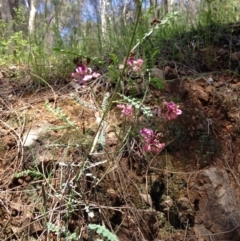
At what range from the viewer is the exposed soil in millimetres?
1629

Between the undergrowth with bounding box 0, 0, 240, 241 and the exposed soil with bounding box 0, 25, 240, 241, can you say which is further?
the exposed soil with bounding box 0, 25, 240, 241

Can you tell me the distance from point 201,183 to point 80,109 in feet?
2.57

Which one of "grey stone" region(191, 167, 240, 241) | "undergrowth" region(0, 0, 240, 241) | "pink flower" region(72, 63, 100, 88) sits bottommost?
"grey stone" region(191, 167, 240, 241)

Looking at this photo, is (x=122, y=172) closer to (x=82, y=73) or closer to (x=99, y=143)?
(x=99, y=143)

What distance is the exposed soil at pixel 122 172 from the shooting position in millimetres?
1629

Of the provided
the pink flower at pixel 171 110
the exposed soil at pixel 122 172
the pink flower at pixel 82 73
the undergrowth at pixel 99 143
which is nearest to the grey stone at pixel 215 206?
the exposed soil at pixel 122 172

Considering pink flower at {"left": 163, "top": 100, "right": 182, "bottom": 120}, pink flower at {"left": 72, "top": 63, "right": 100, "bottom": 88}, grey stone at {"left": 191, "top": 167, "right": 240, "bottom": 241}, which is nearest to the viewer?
pink flower at {"left": 72, "top": 63, "right": 100, "bottom": 88}

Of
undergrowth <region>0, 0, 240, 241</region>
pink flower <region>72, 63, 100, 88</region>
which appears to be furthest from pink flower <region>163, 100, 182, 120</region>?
pink flower <region>72, 63, 100, 88</region>

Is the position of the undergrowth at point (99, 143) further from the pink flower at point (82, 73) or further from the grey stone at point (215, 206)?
the grey stone at point (215, 206)

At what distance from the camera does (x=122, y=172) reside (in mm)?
1816

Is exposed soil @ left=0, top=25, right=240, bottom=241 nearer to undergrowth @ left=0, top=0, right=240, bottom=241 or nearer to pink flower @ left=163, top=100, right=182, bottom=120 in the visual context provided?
undergrowth @ left=0, top=0, right=240, bottom=241

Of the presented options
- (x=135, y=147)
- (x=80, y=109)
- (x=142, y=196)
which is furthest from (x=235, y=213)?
(x=80, y=109)

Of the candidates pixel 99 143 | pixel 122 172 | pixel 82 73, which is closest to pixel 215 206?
pixel 122 172

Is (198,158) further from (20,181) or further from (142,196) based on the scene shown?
(20,181)
